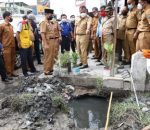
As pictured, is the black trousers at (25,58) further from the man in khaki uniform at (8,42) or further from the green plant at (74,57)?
the green plant at (74,57)

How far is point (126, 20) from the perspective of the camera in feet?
29.4

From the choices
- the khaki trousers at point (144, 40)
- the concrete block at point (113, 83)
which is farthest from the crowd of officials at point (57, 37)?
the concrete block at point (113, 83)

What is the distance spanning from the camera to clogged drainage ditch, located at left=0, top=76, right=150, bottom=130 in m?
5.55

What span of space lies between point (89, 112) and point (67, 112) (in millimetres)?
637

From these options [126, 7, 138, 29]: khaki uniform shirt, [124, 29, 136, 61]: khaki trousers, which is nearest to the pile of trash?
[124, 29, 136, 61]: khaki trousers

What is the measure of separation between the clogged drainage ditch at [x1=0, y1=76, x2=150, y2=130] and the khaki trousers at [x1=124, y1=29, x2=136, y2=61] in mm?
2039

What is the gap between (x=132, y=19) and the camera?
862cm

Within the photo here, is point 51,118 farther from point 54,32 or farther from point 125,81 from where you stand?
point 54,32

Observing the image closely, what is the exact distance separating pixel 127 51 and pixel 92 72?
5.06ft

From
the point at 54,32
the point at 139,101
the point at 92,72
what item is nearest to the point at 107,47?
the point at 92,72

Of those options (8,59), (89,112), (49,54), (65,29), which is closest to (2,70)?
(8,59)

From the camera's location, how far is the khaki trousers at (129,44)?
882 cm

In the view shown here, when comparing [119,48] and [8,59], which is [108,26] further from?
[8,59]

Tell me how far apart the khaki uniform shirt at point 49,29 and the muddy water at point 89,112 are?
7.55 ft
